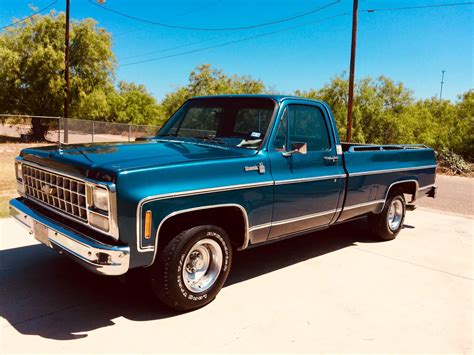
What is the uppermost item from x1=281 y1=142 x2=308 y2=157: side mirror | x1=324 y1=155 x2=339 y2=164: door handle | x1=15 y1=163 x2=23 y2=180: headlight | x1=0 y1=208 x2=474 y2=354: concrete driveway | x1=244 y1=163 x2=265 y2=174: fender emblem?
x1=281 y1=142 x2=308 y2=157: side mirror

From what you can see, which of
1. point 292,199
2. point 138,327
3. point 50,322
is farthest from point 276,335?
point 50,322

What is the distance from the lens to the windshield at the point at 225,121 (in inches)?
174

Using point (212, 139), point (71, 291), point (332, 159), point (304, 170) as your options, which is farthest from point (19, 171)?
point (332, 159)

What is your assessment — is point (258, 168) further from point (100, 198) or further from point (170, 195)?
point (100, 198)

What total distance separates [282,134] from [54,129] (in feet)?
76.8

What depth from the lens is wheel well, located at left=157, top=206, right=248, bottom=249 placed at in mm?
3572

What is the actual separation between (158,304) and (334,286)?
184 centimetres

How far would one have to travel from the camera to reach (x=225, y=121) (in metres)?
4.79

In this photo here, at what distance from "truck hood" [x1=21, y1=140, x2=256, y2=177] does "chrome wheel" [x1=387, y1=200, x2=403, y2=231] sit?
3.27 m

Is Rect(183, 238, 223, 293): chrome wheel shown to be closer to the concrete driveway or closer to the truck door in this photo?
the concrete driveway

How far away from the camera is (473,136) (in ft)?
61.7

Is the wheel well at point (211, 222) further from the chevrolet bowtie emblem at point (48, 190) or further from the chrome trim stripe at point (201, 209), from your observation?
the chevrolet bowtie emblem at point (48, 190)

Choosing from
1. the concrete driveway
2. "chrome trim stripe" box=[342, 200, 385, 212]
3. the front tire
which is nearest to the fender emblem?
the front tire

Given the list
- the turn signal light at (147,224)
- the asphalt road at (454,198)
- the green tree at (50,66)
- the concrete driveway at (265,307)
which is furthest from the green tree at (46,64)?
the turn signal light at (147,224)
